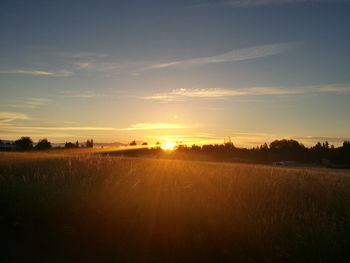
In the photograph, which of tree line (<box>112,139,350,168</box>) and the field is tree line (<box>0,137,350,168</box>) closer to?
tree line (<box>112,139,350,168</box>)

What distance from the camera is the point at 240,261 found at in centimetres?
693

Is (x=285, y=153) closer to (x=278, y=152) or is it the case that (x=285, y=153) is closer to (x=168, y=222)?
(x=278, y=152)

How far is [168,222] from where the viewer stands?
8.32 meters

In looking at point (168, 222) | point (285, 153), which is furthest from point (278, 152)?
point (168, 222)

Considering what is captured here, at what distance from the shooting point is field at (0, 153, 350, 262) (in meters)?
7.07

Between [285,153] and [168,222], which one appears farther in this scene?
[285,153]

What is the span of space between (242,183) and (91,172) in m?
4.72

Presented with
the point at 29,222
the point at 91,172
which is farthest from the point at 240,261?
the point at 91,172

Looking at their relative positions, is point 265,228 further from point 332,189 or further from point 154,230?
point 332,189

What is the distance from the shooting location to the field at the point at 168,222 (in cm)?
707

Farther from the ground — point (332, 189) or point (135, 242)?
point (332, 189)

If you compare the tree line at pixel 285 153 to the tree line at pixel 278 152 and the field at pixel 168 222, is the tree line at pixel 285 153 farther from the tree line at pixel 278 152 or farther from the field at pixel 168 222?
the field at pixel 168 222

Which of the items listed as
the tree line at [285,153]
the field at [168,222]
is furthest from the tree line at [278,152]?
the field at [168,222]

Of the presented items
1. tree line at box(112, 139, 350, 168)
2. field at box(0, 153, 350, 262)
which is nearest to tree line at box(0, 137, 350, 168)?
tree line at box(112, 139, 350, 168)
